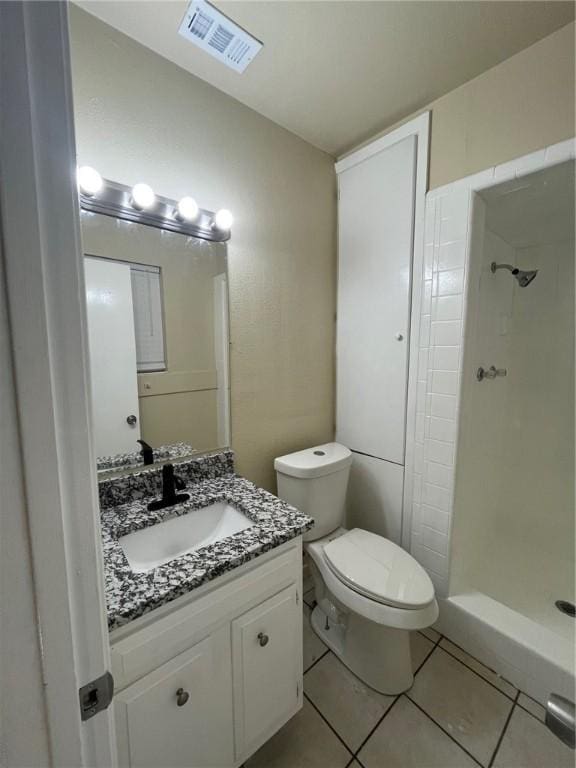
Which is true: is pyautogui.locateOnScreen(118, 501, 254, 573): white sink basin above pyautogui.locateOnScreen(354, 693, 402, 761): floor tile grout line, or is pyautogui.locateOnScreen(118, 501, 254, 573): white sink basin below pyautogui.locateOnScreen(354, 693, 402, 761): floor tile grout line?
above

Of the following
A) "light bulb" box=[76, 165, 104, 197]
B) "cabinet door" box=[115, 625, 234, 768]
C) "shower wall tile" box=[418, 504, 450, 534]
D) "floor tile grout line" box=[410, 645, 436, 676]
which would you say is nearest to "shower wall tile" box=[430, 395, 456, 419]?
"shower wall tile" box=[418, 504, 450, 534]

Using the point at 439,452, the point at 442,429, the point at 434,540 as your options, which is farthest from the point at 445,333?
the point at 434,540

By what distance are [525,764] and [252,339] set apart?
5.81 ft

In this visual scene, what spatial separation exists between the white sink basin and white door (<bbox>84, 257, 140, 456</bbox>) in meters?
0.31

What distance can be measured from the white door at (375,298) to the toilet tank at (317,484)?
275 millimetres

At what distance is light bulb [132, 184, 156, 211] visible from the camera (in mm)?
1093

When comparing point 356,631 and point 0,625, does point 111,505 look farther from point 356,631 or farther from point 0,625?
point 356,631

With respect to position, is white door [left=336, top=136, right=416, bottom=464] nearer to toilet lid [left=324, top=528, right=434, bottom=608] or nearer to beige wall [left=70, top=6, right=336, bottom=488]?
beige wall [left=70, top=6, right=336, bottom=488]

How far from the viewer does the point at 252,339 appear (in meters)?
1.49

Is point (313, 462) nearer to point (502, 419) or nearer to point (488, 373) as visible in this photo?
point (488, 373)

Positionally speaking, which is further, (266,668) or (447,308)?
(447,308)

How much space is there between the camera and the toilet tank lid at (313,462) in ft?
4.75

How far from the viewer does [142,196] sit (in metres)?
1.10

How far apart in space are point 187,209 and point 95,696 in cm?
133
